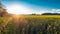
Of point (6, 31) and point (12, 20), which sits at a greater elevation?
point (12, 20)

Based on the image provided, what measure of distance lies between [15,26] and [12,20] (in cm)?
44

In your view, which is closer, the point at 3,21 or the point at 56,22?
the point at 56,22

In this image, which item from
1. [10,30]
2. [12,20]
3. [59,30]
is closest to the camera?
[59,30]

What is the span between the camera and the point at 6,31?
6289 mm

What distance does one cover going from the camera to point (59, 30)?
582 cm

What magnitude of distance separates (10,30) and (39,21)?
120 centimetres

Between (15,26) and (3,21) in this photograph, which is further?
(3,21)

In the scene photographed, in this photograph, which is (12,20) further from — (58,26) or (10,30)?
(58,26)

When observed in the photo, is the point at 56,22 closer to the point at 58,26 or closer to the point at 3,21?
the point at 58,26

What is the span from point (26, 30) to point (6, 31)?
808 millimetres

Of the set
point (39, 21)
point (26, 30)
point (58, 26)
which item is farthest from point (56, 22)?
point (26, 30)

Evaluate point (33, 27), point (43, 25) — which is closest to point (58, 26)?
point (43, 25)

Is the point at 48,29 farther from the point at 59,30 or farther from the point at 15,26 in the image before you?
the point at 15,26

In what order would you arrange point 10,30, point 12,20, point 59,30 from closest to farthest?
point 59,30 → point 10,30 → point 12,20
